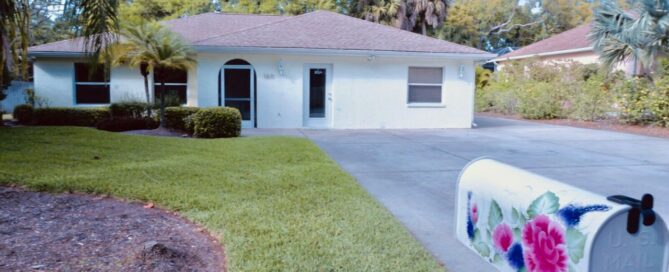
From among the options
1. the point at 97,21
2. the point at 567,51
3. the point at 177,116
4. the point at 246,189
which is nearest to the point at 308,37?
the point at 177,116

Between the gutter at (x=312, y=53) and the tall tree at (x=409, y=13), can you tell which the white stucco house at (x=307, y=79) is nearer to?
the gutter at (x=312, y=53)

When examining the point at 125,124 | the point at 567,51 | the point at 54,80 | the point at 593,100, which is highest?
the point at 567,51

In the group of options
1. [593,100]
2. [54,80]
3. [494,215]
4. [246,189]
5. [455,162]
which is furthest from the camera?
[593,100]

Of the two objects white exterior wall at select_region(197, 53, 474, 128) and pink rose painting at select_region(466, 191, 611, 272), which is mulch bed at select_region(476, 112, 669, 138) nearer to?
white exterior wall at select_region(197, 53, 474, 128)

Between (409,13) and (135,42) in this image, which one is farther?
(409,13)

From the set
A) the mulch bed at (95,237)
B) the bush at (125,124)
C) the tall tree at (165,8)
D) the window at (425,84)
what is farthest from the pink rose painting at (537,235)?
the tall tree at (165,8)

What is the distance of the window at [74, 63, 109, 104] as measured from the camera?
53.9 feet

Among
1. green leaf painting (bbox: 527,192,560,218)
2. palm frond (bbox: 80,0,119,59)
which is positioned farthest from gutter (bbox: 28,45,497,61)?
green leaf painting (bbox: 527,192,560,218)

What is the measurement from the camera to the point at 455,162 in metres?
9.05

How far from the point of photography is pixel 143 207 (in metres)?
5.52

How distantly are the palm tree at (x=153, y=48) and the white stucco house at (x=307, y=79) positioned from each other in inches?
50.5

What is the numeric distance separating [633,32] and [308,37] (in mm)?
10430

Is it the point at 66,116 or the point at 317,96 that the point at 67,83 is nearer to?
the point at 66,116

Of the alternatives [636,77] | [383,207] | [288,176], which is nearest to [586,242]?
[383,207]
